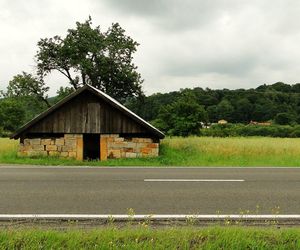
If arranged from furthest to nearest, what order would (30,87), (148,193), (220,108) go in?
(220,108) < (30,87) < (148,193)

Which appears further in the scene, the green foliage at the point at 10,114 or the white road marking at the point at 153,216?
the green foliage at the point at 10,114

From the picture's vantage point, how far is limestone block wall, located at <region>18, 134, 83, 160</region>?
720 inches

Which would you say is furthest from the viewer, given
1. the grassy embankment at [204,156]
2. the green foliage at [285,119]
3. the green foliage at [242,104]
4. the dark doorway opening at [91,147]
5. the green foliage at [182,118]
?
the green foliage at [242,104]

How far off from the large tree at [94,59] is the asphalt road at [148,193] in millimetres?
30760

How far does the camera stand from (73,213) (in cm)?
639

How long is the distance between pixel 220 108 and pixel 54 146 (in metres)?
59.3

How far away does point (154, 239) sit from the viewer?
4.66 meters

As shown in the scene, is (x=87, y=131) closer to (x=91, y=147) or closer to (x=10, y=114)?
(x=91, y=147)

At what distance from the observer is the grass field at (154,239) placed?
4.45 metres

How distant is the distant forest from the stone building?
80.9 ft

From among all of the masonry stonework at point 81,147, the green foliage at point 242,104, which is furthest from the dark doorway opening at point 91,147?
the green foliage at point 242,104

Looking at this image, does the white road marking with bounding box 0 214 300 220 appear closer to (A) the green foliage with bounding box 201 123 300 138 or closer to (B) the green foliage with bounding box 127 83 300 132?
(A) the green foliage with bounding box 201 123 300 138

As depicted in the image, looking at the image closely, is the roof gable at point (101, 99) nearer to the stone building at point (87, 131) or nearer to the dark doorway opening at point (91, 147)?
the stone building at point (87, 131)

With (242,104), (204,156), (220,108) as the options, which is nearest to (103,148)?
(204,156)
